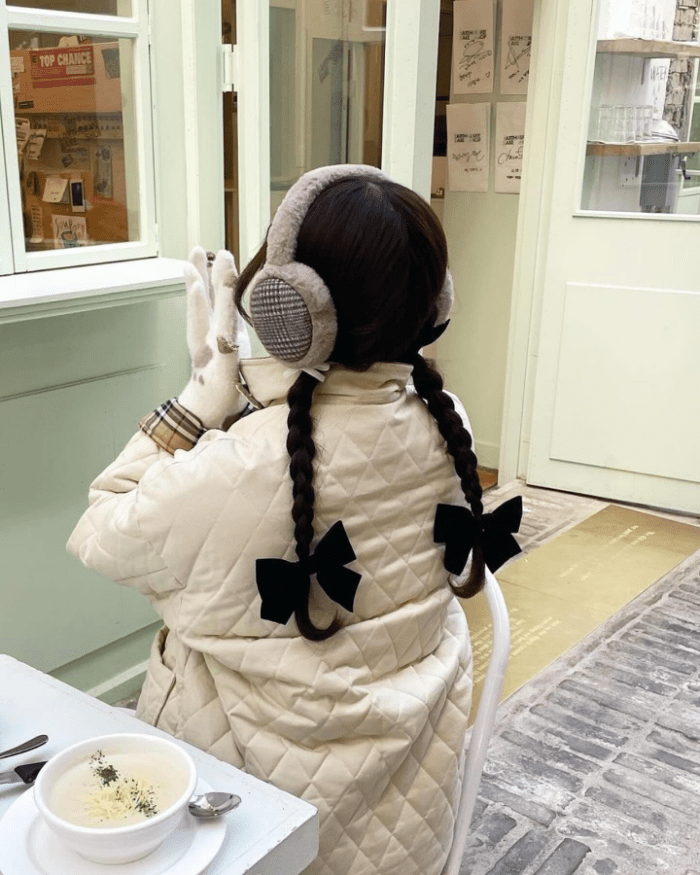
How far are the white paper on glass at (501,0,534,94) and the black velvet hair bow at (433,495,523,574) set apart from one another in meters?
3.44

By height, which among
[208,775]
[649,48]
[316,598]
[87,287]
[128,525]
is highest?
[649,48]

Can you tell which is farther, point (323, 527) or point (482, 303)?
point (482, 303)

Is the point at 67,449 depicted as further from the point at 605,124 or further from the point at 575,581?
the point at 605,124

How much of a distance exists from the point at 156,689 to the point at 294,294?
609 mm

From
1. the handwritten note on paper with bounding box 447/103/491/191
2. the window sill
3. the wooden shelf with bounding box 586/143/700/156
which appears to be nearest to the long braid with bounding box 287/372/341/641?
the window sill

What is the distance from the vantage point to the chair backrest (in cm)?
135

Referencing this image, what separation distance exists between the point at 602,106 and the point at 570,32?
34 cm

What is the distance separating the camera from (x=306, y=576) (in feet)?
3.63

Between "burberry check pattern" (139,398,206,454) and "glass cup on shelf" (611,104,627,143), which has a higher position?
"glass cup on shelf" (611,104,627,143)

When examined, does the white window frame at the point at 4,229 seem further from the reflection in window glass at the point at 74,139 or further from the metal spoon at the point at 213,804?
the metal spoon at the point at 213,804

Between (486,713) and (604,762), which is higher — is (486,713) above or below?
above

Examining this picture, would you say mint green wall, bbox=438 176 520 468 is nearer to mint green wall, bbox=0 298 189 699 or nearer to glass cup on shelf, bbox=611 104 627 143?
glass cup on shelf, bbox=611 104 627 143

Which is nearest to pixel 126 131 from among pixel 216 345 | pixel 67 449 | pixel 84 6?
pixel 84 6

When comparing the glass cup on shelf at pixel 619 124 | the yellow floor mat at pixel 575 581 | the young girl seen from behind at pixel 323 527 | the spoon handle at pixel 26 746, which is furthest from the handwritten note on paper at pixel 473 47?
the spoon handle at pixel 26 746
